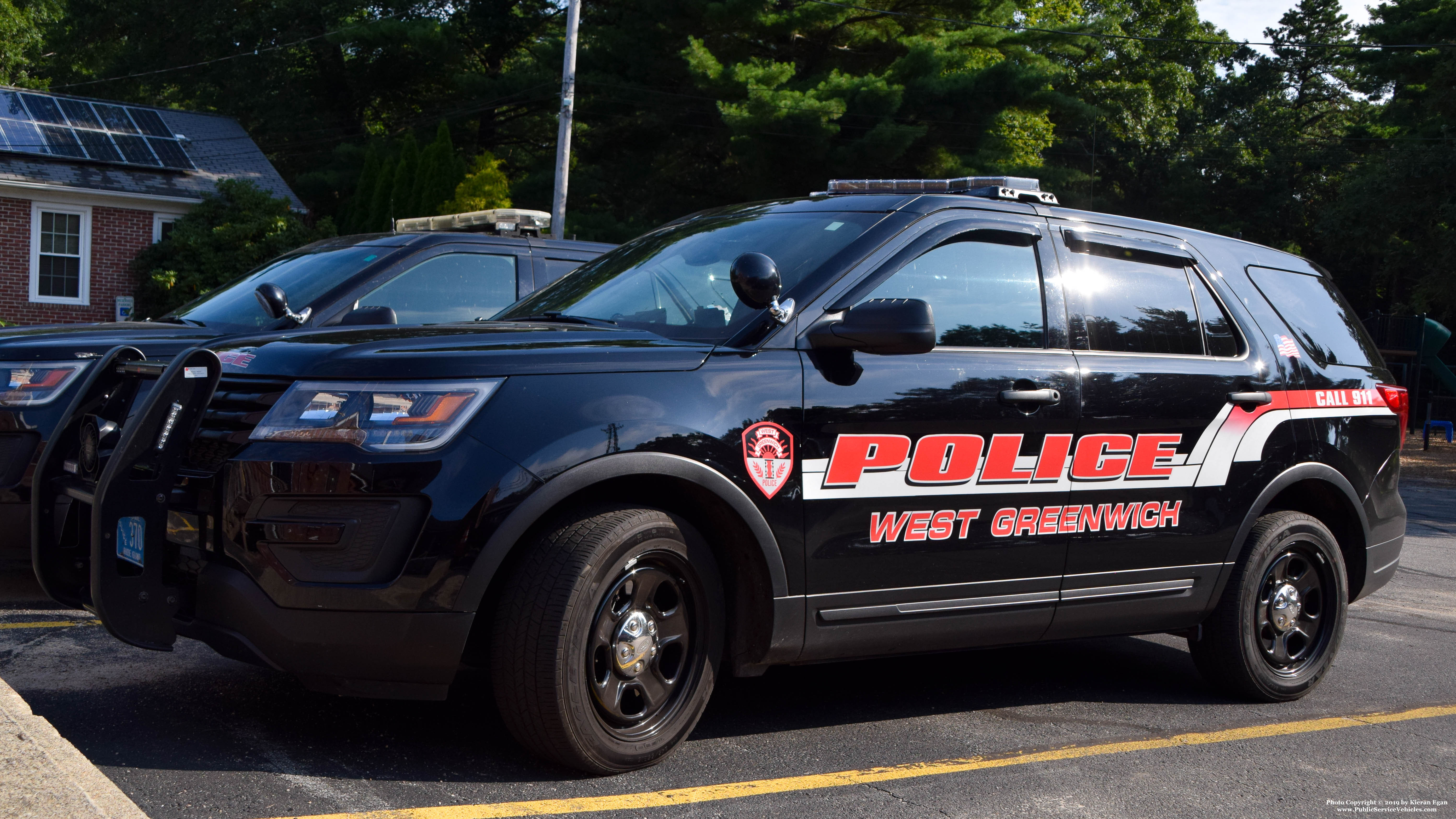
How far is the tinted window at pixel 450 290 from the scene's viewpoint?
7.28m

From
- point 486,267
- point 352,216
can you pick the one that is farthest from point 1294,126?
point 486,267

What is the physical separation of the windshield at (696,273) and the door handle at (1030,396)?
733 millimetres

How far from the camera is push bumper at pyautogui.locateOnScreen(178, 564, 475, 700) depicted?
A: 11.1 ft

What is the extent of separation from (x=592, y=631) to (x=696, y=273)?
1459mm

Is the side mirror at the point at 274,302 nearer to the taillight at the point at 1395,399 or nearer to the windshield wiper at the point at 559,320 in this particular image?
the windshield wiper at the point at 559,320

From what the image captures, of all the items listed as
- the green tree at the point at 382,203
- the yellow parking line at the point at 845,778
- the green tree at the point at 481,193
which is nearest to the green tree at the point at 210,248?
the green tree at the point at 382,203

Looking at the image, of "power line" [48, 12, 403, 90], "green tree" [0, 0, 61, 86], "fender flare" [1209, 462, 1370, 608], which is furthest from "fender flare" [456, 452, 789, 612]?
"green tree" [0, 0, 61, 86]

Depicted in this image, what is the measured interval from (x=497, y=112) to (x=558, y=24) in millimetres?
4325

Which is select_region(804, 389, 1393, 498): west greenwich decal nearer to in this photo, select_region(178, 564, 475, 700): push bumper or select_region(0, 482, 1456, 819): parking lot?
select_region(0, 482, 1456, 819): parking lot

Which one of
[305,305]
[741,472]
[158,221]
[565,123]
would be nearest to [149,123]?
[158,221]

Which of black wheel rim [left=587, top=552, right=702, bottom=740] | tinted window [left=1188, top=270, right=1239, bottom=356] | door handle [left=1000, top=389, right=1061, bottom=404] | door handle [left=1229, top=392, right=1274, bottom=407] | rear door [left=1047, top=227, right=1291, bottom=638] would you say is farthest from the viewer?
tinted window [left=1188, top=270, right=1239, bottom=356]

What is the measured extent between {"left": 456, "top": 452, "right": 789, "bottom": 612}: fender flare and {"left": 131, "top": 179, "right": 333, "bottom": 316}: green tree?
23.9 meters

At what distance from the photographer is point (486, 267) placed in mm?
7668

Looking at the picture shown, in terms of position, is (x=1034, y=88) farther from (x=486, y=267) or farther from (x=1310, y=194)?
(x=1310, y=194)
